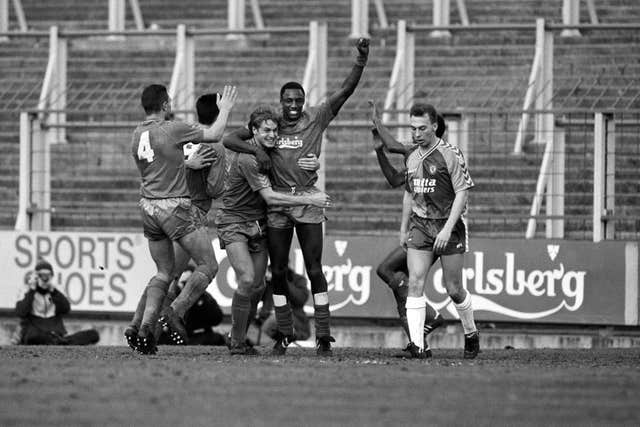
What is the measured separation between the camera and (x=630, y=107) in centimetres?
2038

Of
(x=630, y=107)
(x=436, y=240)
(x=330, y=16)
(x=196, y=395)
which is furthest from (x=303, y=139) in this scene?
(x=330, y=16)

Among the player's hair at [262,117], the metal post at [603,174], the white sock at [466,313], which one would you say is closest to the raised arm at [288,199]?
the player's hair at [262,117]

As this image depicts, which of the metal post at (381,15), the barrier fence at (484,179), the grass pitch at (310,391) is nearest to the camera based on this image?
the grass pitch at (310,391)

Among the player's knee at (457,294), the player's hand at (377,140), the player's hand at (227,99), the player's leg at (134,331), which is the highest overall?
the player's hand at (227,99)

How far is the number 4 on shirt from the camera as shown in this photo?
1411 cm

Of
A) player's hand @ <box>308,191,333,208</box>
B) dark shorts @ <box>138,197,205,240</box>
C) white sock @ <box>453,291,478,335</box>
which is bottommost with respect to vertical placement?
white sock @ <box>453,291,478,335</box>

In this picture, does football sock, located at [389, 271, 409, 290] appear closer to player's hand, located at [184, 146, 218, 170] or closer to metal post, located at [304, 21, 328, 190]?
player's hand, located at [184, 146, 218, 170]

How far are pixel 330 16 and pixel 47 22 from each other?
513 cm

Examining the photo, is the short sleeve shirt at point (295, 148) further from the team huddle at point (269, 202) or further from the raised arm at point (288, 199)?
the raised arm at point (288, 199)

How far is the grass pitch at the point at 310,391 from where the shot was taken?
9.80 meters

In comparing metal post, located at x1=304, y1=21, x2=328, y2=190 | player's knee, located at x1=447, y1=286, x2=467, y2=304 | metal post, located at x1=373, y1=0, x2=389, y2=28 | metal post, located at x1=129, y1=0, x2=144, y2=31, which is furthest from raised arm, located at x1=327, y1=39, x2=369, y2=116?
metal post, located at x1=129, y1=0, x2=144, y2=31

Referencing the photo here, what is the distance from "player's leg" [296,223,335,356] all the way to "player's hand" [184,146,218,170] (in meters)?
0.99

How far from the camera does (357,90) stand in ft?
79.1

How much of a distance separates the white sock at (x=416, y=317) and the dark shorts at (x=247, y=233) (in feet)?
4.53
